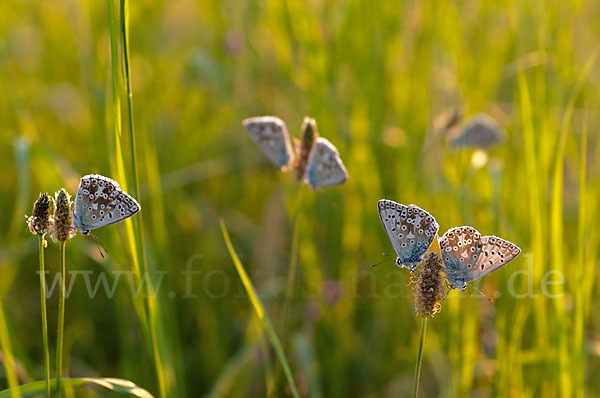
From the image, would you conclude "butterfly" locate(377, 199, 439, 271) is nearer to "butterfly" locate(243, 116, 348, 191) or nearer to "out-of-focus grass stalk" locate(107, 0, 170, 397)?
"butterfly" locate(243, 116, 348, 191)

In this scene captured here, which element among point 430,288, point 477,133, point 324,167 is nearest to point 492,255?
point 430,288

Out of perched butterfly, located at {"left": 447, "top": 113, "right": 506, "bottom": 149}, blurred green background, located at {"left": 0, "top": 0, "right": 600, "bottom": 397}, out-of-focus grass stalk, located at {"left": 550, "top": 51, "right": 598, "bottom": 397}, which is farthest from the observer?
perched butterfly, located at {"left": 447, "top": 113, "right": 506, "bottom": 149}

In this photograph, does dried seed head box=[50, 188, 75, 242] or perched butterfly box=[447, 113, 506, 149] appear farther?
perched butterfly box=[447, 113, 506, 149]

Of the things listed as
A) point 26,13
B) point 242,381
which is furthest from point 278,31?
point 26,13

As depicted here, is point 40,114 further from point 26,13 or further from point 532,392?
point 532,392

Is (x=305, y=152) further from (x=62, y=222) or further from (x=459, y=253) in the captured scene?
(x=62, y=222)

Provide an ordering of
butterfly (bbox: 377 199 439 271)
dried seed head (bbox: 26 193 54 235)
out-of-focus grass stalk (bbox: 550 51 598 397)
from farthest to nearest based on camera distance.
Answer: out-of-focus grass stalk (bbox: 550 51 598 397) < butterfly (bbox: 377 199 439 271) < dried seed head (bbox: 26 193 54 235)

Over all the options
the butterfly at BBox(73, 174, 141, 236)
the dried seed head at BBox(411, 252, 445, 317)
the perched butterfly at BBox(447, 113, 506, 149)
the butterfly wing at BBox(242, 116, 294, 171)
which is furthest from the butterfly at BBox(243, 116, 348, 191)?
the perched butterfly at BBox(447, 113, 506, 149)
